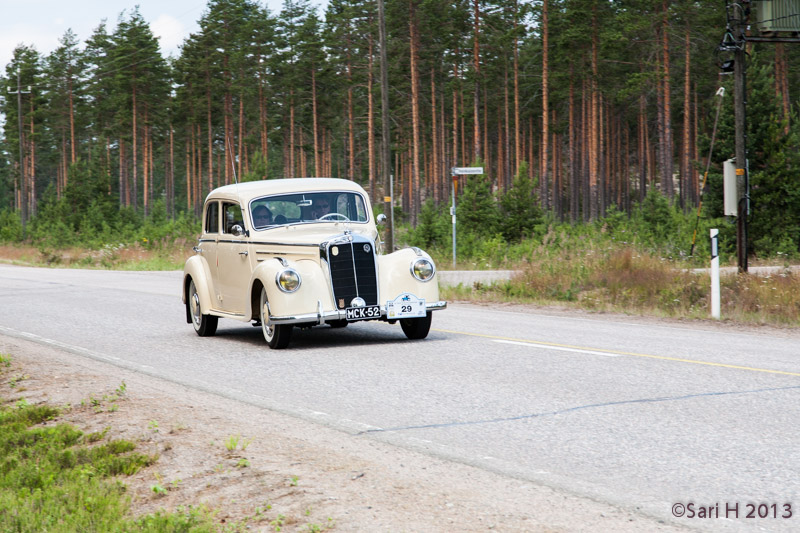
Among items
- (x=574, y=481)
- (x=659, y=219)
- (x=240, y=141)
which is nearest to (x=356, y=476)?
(x=574, y=481)

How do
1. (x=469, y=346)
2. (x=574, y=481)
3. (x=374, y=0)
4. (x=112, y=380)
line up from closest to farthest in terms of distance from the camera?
1. (x=574, y=481)
2. (x=112, y=380)
3. (x=469, y=346)
4. (x=374, y=0)

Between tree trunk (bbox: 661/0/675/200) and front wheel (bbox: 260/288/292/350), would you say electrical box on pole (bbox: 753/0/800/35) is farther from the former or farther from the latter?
tree trunk (bbox: 661/0/675/200)

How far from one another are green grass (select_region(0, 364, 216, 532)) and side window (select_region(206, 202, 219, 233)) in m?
5.92

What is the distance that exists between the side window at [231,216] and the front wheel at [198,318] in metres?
1.25

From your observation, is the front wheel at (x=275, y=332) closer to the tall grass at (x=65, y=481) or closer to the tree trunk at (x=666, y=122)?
the tall grass at (x=65, y=481)

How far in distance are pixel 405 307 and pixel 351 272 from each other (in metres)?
0.82

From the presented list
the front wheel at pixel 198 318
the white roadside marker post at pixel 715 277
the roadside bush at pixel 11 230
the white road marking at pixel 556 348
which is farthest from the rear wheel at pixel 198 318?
the roadside bush at pixel 11 230

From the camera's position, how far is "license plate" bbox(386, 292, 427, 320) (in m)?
10.7

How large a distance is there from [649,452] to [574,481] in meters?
0.85

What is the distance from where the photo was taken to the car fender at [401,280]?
10.8 meters

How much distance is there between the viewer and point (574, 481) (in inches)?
192

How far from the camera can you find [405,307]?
35.6 feet

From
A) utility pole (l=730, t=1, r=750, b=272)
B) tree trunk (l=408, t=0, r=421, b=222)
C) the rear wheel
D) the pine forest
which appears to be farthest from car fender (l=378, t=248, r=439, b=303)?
tree trunk (l=408, t=0, r=421, b=222)

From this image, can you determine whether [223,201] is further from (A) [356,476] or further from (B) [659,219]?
(B) [659,219]
